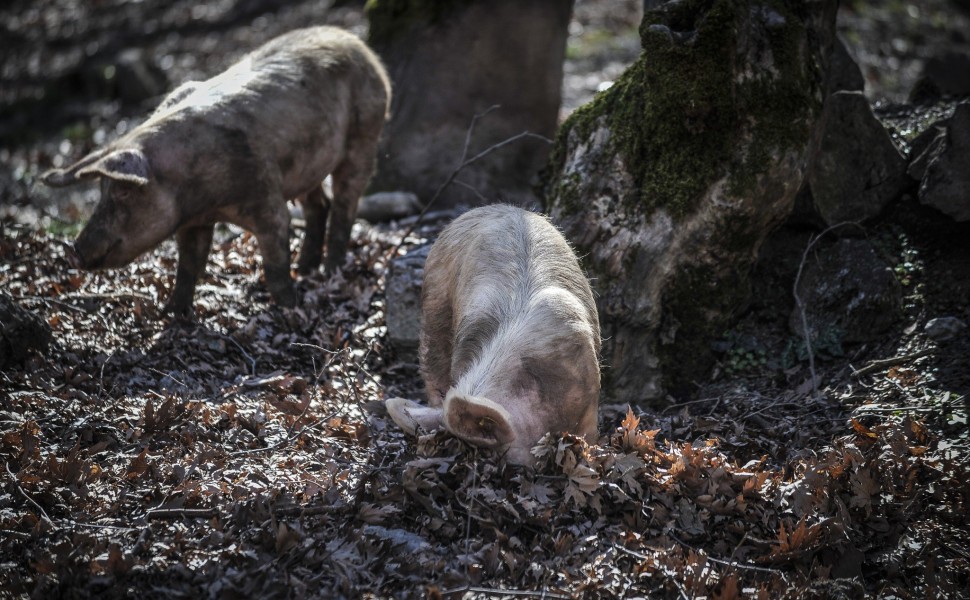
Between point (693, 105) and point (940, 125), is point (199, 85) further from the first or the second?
point (940, 125)

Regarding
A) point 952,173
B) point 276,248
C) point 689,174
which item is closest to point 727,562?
point 689,174

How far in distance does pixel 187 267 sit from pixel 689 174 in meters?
4.27

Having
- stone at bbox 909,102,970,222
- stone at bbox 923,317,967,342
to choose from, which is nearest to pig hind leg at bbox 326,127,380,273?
stone at bbox 909,102,970,222

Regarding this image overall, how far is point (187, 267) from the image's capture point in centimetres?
725

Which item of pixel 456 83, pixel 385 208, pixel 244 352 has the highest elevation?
pixel 456 83

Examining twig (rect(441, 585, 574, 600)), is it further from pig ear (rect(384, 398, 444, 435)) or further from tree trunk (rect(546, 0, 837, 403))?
tree trunk (rect(546, 0, 837, 403))

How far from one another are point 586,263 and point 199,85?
387 centimetres

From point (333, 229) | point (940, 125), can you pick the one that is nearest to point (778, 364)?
point (940, 125)

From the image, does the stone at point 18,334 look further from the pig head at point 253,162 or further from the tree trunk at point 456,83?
the tree trunk at point 456,83

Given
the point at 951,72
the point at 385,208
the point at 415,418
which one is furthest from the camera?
the point at 951,72

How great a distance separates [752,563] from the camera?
4.18 meters

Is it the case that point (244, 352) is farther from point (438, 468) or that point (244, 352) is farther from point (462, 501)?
point (462, 501)

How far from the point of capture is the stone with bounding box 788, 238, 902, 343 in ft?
19.6

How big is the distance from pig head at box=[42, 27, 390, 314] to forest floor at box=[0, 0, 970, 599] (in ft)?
2.10
